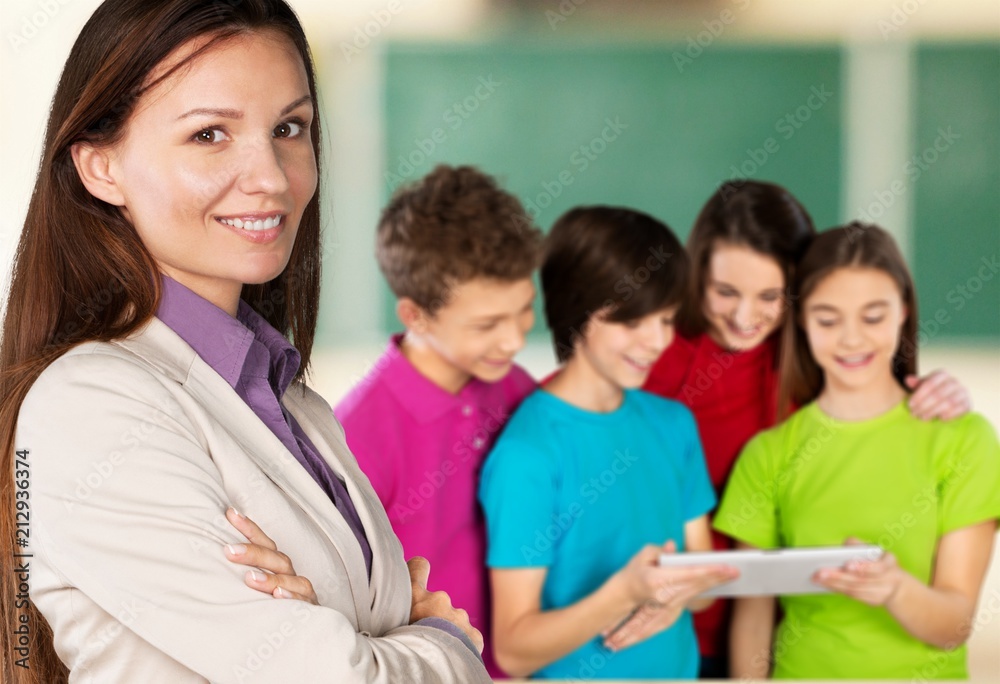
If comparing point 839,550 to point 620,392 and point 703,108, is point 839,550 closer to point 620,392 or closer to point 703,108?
point 620,392

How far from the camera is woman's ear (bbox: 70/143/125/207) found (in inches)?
40.6

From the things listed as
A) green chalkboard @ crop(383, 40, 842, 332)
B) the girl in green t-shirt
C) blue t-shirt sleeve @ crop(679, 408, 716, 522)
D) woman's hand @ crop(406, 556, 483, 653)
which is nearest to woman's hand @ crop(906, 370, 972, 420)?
the girl in green t-shirt

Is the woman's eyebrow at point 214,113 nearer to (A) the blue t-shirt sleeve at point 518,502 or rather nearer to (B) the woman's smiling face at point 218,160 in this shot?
(B) the woman's smiling face at point 218,160

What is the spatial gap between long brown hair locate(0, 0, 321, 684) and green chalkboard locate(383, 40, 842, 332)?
2012 millimetres

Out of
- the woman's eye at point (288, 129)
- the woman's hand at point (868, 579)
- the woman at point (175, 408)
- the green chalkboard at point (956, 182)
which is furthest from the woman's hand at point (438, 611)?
the green chalkboard at point (956, 182)

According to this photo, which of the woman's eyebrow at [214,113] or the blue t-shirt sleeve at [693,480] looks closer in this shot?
the woman's eyebrow at [214,113]

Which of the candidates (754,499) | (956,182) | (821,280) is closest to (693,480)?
(754,499)

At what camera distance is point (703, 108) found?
3.19 metres

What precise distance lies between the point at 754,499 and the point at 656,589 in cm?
52

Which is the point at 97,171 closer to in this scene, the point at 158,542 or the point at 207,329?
the point at 207,329

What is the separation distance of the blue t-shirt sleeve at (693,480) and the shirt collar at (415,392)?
60 cm

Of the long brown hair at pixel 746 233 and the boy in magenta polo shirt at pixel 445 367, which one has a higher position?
the long brown hair at pixel 746 233

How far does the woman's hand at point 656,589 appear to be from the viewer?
7.19ft

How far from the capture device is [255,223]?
1048 mm
